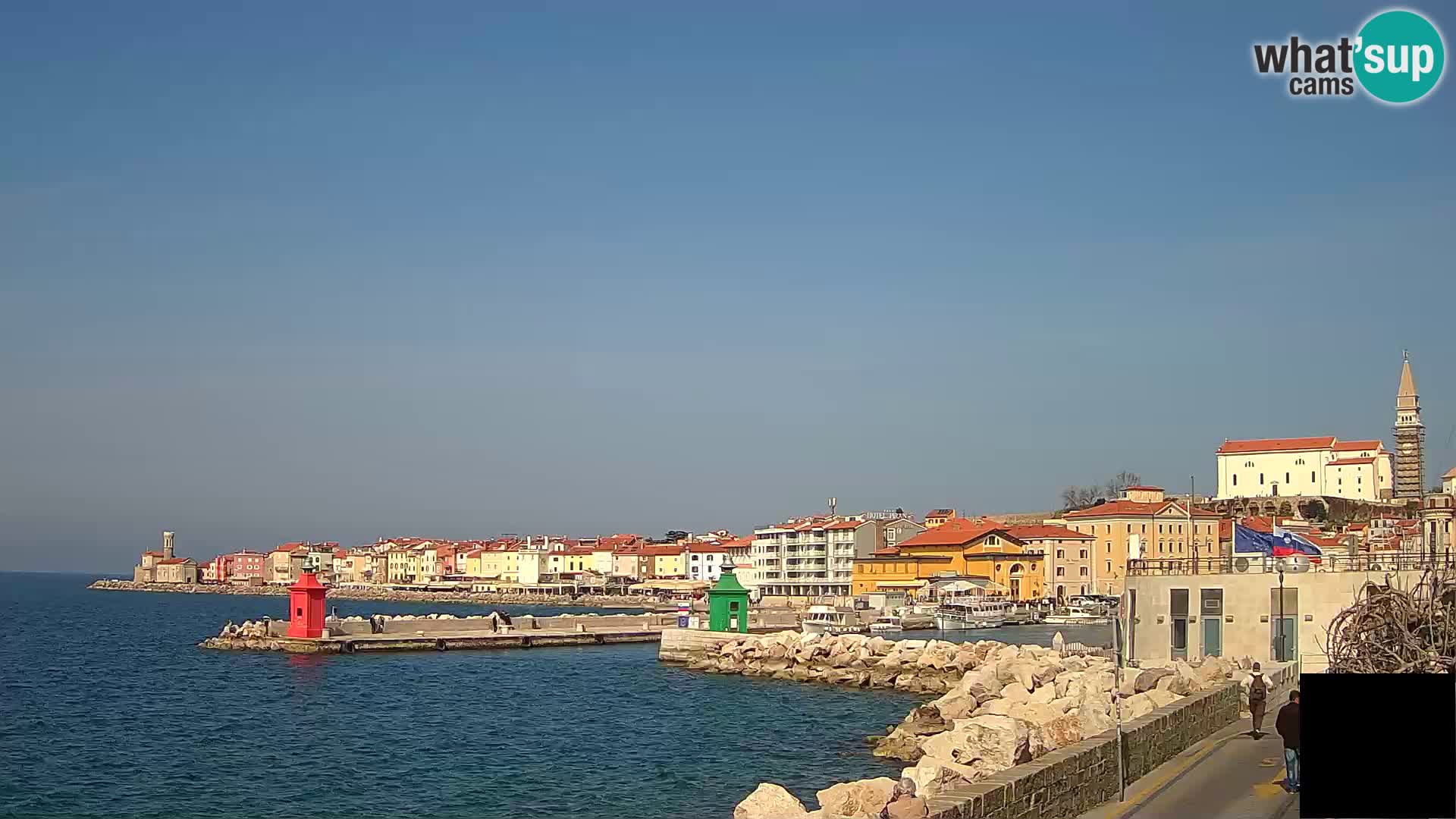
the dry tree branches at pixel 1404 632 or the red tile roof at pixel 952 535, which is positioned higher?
the dry tree branches at pixel 1404 632

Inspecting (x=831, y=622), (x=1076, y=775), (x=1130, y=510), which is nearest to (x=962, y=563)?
(x=1130, y=510)

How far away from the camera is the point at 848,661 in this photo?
51438 mm

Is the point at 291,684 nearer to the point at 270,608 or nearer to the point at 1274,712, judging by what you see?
the point at 1274,712

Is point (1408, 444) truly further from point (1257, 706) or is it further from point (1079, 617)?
point (1257, 706)

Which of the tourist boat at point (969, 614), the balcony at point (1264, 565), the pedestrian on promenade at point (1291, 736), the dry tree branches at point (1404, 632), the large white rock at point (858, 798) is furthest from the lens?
the tourist boat at point (969, 614)

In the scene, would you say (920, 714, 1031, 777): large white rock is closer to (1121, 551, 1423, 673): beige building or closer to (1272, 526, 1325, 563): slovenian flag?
(1121, 551, 1423, 673): beige building

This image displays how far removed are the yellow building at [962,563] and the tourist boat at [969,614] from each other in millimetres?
13995

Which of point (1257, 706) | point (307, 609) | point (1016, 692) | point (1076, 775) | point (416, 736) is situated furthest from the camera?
point (307, 609)

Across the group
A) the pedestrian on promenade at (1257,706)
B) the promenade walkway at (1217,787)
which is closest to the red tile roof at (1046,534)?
the pedestrian on promenade at (1257,706)

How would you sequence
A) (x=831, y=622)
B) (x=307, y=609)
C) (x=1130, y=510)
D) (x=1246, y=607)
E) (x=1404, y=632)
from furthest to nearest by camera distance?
1. (x=1130, y=510)
2. (x=831, y=622)
3. (x=307, y=609)
4. (x=1246, y=607)
5. (x=1404, y=632)

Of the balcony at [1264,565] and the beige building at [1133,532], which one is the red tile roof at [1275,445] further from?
the balcony at [1264,565]

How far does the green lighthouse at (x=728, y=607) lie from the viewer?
6269 cm

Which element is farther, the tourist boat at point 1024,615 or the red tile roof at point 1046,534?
the red tile roof at point 1046,534

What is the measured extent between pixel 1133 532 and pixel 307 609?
218 ft
